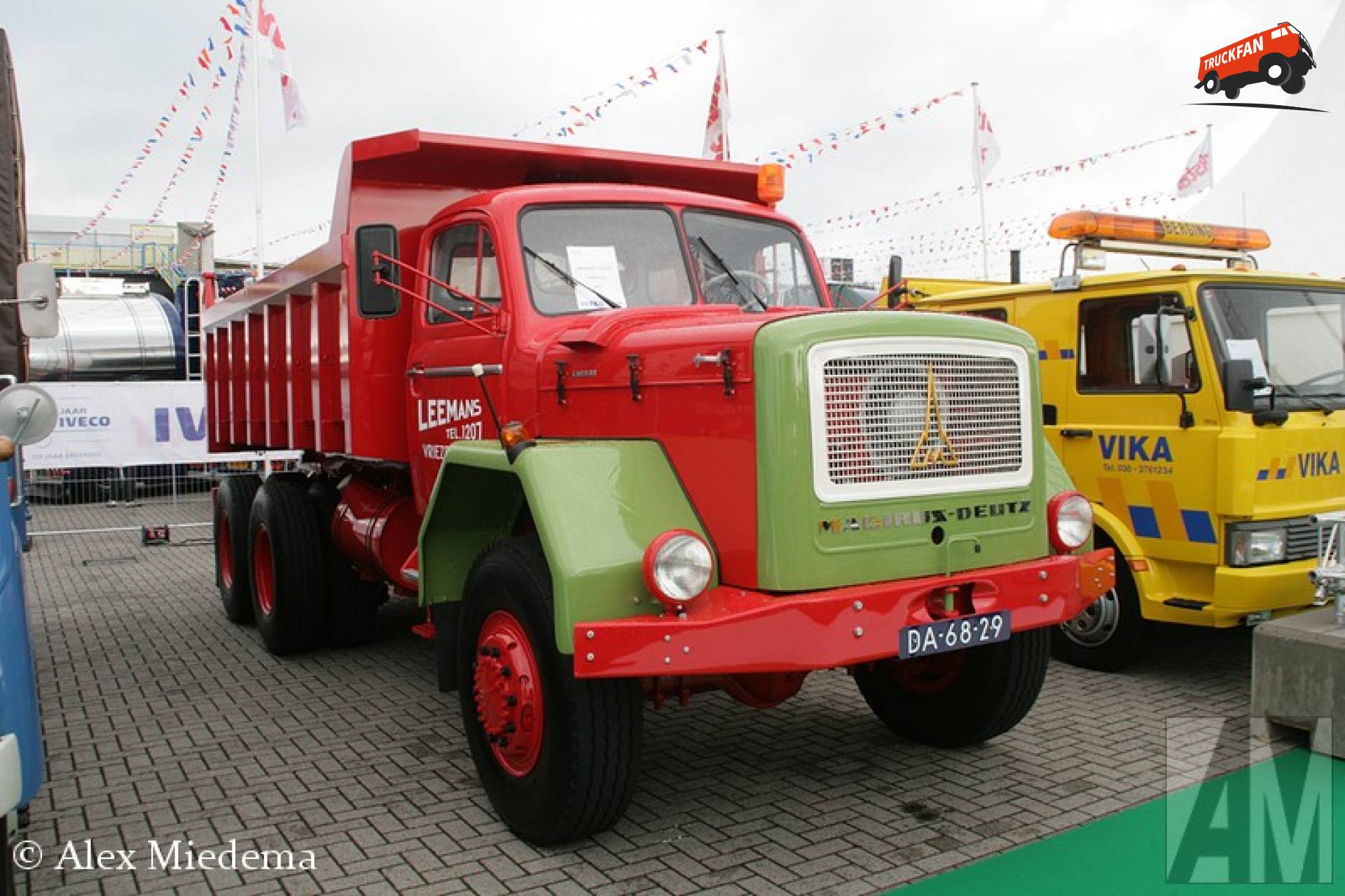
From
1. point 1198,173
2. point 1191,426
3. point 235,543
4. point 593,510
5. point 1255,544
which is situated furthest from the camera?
point 1198,173

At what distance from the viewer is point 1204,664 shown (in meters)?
Result: 6.49

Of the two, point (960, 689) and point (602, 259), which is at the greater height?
point (602, 259)

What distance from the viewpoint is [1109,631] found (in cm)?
631

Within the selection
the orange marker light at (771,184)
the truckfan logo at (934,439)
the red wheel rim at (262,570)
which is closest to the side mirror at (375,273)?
the orange marker light at (771,184)

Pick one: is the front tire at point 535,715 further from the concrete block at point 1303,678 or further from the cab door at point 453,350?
the concrete block at point 1303,678

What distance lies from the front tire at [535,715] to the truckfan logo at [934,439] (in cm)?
129

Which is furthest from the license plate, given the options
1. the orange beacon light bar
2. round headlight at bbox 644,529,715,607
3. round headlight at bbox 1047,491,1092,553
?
the orange beacon light bar

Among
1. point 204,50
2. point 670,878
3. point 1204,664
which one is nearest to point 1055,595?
A: point 670,878

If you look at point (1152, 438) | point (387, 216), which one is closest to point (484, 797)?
point (387, 216)

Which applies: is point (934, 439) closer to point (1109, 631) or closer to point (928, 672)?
point (928, 672)

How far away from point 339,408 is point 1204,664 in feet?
17.2

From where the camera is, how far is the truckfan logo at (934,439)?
3939 mm

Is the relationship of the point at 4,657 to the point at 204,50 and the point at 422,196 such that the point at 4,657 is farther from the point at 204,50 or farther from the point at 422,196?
the point at 204,50

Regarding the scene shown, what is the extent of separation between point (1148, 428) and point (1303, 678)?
5.28 ft
